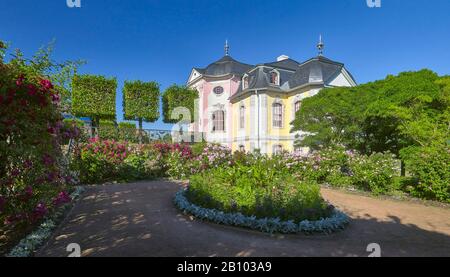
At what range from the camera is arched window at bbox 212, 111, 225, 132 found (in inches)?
1096

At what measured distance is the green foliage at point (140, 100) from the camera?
21.1 metres

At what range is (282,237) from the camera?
15.6ft

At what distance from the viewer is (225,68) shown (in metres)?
28.6

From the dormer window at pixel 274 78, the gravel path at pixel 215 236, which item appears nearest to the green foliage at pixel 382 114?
the gravel path at pixel 215 236

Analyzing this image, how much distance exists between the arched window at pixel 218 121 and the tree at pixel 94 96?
1083cm

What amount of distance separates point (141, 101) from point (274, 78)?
40.7ft

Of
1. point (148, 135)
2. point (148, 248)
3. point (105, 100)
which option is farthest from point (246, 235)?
point (105, 100)

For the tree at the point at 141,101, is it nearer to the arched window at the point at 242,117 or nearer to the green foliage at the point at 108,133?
the green foliage at the point at 108,133

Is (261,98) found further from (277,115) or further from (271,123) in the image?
(271,123)

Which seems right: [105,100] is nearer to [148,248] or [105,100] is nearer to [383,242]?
[148,248]

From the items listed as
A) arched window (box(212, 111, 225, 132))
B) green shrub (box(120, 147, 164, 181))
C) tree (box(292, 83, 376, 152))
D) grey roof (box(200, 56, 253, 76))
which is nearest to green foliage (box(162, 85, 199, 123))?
arched window (box(212, 111, 225, 132))

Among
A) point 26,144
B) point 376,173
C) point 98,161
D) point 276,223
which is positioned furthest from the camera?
point 98,161

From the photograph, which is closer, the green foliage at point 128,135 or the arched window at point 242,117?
the green foliage at point 128,135

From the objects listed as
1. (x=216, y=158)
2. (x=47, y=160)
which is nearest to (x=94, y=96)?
(x=216, y=158)
